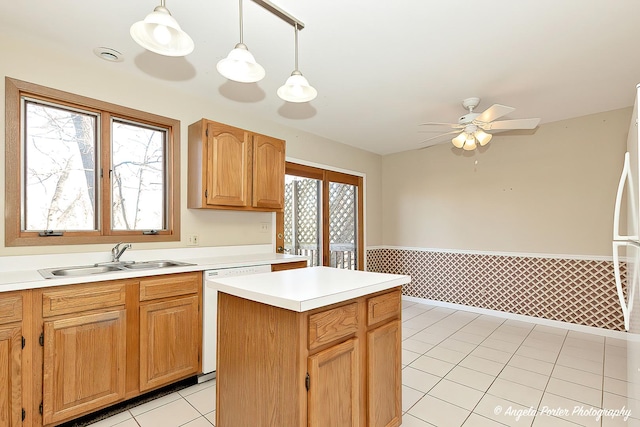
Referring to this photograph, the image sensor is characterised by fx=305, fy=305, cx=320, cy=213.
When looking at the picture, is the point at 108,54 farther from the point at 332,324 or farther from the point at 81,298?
the point at 332,324

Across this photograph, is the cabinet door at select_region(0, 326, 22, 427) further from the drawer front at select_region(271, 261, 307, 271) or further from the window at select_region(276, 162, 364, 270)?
the window at select_region(276, 162, 364, 270)

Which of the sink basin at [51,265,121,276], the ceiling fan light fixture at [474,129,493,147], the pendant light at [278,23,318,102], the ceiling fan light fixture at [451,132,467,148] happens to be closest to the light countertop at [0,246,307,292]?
the sink basin at [51,265,121,276]

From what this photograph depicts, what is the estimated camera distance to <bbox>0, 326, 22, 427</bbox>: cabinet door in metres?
1.64

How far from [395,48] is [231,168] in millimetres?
1758

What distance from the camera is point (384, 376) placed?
1.70 meters

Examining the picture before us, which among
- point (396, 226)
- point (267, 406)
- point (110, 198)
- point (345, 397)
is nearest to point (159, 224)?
point (110, 198)

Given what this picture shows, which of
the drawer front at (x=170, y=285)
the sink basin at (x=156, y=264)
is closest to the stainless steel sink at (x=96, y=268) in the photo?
the sink basin at (x=156, y=264)

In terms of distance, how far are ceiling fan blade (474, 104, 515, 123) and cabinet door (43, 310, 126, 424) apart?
10.4 feet

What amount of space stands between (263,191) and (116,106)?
146 centimetres

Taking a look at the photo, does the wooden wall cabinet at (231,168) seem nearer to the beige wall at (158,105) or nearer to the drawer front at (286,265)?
the beige wall at (158,105)

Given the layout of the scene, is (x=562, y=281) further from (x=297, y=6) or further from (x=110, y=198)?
(x=110, y=198)

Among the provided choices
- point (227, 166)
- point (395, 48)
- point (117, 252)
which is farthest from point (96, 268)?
point (395, 48)

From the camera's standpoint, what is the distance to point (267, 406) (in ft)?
4.60

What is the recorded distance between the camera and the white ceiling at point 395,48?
1849 mm
